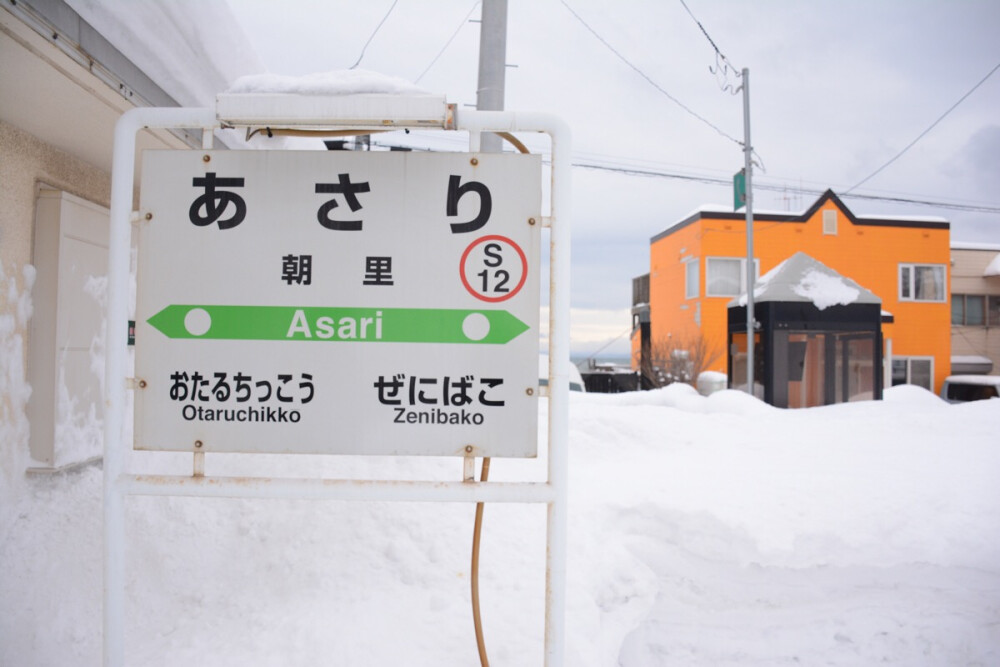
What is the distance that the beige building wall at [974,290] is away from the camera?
2428 centimetres

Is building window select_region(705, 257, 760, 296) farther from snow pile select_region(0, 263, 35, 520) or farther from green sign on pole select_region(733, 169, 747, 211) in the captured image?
snow pile select_region(0, 263, 35, 520)

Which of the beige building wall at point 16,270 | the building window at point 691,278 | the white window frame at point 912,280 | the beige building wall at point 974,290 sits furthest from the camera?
the beige building wall at point 974,290

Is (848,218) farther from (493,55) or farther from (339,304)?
(339,304)

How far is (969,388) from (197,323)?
25419 millimetres

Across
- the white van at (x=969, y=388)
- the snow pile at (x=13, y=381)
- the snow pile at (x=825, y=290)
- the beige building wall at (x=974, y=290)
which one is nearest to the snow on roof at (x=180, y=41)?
the snow pile at (x=13, y=381)

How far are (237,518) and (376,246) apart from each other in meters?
2.55

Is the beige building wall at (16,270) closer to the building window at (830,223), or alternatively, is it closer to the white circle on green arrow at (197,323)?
the white circle on green arrow at (197,323)

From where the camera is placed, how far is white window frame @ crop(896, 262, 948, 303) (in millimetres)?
21203

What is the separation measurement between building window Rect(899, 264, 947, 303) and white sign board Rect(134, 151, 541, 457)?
23.7 metres

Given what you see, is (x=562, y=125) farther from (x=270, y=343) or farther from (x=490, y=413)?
(x=270, y=343)

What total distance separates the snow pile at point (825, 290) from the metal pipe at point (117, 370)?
1215 centimetres


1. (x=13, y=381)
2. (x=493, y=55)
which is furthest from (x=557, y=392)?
(x=493, y=55)

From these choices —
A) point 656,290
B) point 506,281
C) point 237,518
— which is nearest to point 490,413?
point 506,281

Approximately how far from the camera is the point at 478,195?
2.26 metres
